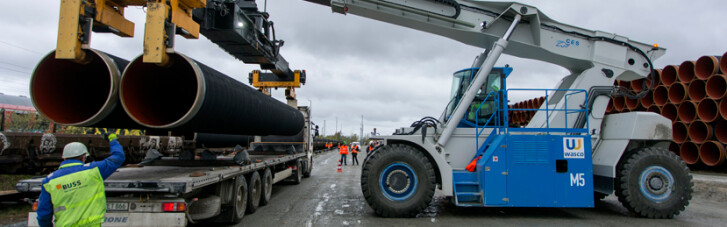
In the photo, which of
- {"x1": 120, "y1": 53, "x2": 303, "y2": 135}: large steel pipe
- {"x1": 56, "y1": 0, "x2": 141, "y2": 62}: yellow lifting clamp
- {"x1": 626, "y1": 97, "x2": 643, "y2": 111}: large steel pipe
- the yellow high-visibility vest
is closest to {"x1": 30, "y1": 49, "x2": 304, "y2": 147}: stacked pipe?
{"x1": 120, "y1": 53, "x2": 303, "y2": 135}: large steel pipe

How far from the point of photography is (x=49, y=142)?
9.84 metres

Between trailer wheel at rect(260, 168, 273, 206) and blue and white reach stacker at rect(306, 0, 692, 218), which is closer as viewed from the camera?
blue and white reach stacker at rect(306, 0, 692, 218)

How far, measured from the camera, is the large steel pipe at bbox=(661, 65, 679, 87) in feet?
46.0

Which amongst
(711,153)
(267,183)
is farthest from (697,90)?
(267,183)

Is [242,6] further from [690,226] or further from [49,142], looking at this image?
[690,226]

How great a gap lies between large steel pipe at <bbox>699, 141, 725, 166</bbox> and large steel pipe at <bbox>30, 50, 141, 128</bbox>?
16.1 metres

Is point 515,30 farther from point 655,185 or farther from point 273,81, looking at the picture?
point 273,81

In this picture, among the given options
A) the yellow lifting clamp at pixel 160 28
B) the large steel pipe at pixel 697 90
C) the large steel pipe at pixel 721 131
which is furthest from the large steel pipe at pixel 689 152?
the yellow lifting clamp at pixel 160 28

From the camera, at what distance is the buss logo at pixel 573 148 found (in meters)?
7.05

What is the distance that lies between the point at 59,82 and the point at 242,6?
11.8 ft

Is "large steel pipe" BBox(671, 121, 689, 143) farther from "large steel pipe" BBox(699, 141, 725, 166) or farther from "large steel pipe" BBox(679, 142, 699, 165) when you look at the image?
"large steel pipe" BBox(699, 141, 725, 166)

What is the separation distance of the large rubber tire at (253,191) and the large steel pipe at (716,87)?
547 inches

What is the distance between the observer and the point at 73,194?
11.9 feet

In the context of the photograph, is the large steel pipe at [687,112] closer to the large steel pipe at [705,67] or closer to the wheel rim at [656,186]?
the large steel pipe at [705,67]
